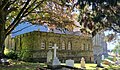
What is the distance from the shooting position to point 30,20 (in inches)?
1109

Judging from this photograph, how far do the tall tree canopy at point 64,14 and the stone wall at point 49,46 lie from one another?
29.3 feet

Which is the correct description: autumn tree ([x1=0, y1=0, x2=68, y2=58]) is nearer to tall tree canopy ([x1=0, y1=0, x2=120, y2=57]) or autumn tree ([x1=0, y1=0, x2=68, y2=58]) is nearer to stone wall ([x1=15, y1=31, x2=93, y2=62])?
tall tree canopy ([x1=0, y1=0, x2=120, y2=57])

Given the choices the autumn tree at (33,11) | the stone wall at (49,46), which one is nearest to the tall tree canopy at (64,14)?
the autumn tree at (33,11)

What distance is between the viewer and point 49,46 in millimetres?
39188

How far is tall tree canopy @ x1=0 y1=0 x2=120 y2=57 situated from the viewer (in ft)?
70.2

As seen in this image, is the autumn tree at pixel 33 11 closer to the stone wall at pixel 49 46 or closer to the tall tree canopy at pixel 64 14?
the tall tree canopy at pixel 64 14

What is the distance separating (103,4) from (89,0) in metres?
2.39

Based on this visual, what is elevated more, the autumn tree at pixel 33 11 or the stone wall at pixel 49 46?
the autumn tree at pixel 33 11

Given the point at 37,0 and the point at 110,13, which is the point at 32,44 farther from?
the point at 110,13

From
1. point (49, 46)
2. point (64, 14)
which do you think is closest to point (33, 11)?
point (64, 14)

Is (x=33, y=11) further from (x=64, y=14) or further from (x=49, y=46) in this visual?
(x=49, y=46)

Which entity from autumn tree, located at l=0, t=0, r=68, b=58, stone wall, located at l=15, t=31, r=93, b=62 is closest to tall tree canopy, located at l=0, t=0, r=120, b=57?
autumn tree, located at l=0, t=0, r=68, b=58

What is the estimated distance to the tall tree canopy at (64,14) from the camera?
21.4 m

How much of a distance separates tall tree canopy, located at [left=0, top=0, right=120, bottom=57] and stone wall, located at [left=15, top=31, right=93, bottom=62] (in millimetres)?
8919
